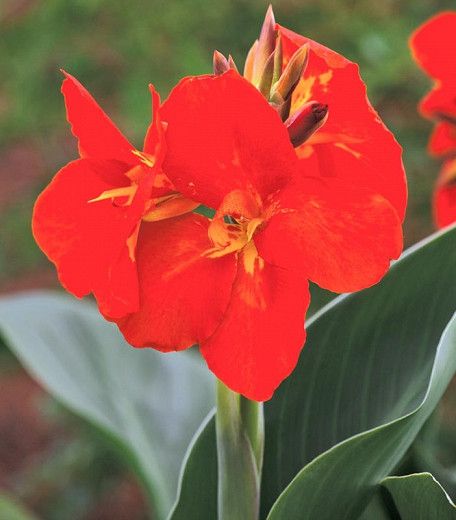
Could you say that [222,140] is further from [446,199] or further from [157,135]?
[446,199]

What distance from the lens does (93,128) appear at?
0.44 m

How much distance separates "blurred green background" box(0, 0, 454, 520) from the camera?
120 cm

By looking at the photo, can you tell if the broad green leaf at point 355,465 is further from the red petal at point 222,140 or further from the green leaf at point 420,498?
the red petal at point 222,140

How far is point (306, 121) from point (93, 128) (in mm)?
103

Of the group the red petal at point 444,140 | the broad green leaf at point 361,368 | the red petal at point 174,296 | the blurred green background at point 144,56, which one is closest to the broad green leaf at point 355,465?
the broad green leaf at point 361,368

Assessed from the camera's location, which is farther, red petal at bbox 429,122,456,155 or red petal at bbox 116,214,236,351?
red petal at bbox 429,122,456,155

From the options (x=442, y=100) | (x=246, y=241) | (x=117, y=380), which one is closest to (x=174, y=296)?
(x=246, y=241)

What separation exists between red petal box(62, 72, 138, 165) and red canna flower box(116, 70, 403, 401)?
0.04m

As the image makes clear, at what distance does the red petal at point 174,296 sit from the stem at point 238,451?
6cm

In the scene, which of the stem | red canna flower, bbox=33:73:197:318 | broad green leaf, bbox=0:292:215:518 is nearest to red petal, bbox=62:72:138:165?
red canna flower, bbox=33:73:197:318

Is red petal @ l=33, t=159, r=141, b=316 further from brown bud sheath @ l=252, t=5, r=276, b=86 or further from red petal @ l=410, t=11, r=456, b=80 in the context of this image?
red petal @ l=410, t=11, r=456, b=80

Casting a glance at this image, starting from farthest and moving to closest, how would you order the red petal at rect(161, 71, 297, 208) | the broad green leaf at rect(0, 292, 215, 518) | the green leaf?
the broad green leaf at rect(0, 292, 215, 518) < the green leaf < the red petal at rect(161, 71, 297, 208)

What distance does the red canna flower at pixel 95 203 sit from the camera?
422 millimetres

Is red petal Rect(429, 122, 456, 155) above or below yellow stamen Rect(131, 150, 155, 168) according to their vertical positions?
below
